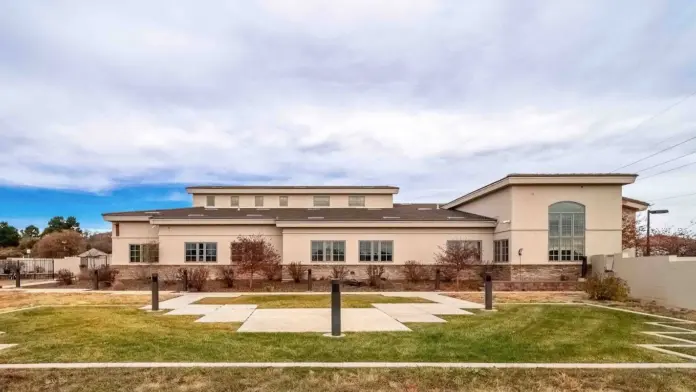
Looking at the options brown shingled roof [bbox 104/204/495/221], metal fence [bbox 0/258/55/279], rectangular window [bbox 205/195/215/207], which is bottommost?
metal fence [bbox 0/258/55/279]

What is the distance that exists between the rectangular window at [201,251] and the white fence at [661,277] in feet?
69.4

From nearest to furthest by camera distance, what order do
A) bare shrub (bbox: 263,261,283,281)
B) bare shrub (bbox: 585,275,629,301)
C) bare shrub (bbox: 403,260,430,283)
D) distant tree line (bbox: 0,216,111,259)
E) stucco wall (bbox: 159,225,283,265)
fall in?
bare shrub (bbox: 585,275,629,301), bare shrub (bbox: 263,261,283,281), bare shrub (bbox: 403,260,430,283), stucco wall (bbox: 159,225,283,265), distant tree line (bbox: 0,216,111,259)

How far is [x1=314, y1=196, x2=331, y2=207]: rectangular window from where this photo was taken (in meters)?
34.4

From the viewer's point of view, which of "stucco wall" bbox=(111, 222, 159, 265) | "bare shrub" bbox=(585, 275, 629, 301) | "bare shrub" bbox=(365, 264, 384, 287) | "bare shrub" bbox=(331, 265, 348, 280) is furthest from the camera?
"stucco wall" bbox=(111, 222, 159, 265)

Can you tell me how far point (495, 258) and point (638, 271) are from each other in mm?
9312

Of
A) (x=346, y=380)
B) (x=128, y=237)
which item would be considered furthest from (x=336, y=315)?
(x=128, y=237)

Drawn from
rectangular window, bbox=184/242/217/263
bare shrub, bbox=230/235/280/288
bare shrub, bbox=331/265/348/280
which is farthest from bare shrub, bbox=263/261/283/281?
rectangular window, bbox=184/242/217/263

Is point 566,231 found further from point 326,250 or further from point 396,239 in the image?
point 326,250

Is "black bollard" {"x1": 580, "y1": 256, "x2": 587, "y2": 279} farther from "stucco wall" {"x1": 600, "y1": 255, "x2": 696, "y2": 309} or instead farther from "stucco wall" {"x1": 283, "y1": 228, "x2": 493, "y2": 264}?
"stucco wall" {"x1": 283, "y1": 228, "x2": 493, "y2": 264}

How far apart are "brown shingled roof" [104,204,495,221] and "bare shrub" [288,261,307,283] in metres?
2.78

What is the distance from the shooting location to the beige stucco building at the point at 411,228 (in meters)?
25.1

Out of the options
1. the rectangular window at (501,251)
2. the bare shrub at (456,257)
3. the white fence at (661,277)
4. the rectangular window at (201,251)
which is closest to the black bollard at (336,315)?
the white fence at (661,277)

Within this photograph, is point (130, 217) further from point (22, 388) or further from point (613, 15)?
point (613, 15)

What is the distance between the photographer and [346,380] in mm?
6309
